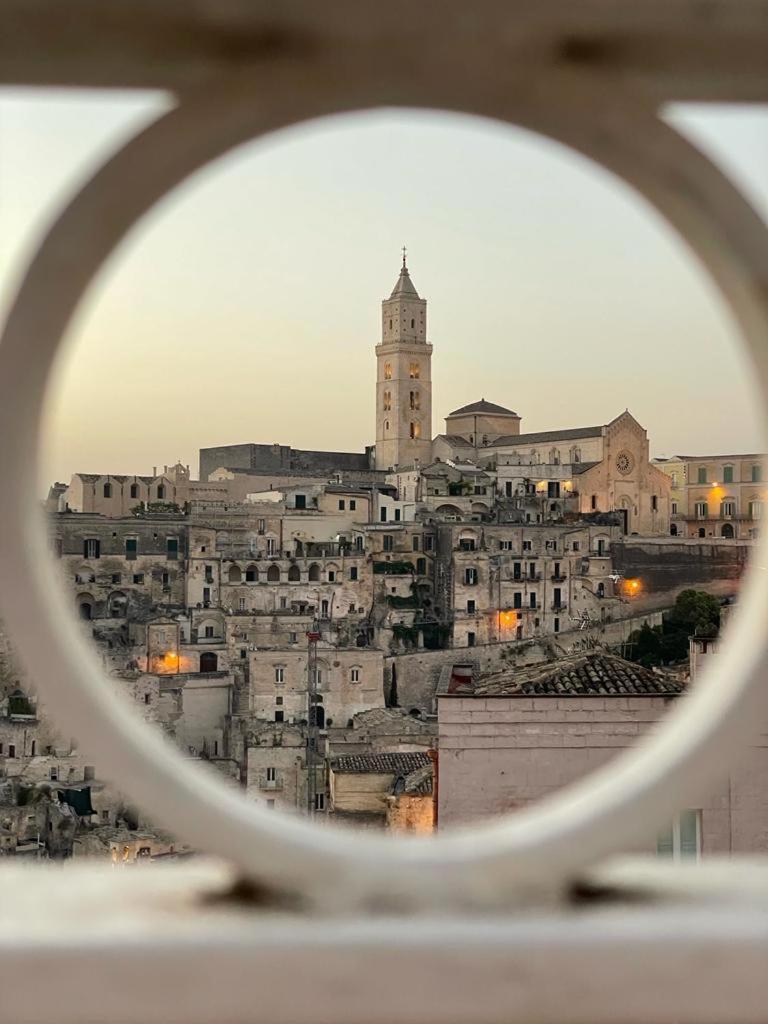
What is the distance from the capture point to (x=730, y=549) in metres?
26.5

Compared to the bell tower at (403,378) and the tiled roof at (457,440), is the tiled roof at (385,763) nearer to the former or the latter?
the tiled roof at (457,440)

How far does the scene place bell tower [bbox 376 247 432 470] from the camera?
38094 millimetres

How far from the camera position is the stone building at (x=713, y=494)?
95.8 feet

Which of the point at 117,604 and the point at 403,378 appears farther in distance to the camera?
the point at 403,378

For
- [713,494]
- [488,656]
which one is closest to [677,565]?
[713,494]

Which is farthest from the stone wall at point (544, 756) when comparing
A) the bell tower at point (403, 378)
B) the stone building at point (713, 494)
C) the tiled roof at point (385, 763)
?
the bell tower at point (403, 378)

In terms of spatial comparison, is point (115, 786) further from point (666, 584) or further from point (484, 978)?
point (666, 584)

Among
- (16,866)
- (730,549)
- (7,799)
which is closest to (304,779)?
(7,799)

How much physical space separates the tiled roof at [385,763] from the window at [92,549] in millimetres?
10831

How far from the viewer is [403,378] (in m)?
39.6

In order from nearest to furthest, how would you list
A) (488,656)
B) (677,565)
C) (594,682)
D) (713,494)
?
1. (594,682)
2. (488,656)
3. (677,565)
4. (713,494)

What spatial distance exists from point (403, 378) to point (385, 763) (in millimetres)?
26162

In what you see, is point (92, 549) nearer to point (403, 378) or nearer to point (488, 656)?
point (488, 656)

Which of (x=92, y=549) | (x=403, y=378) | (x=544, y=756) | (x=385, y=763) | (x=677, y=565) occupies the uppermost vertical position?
(x=403, y=378)
